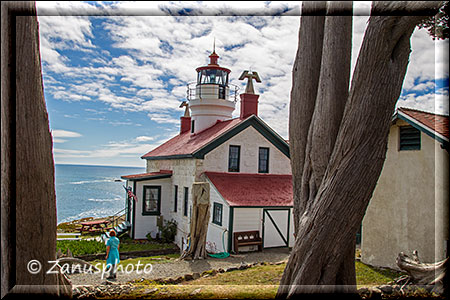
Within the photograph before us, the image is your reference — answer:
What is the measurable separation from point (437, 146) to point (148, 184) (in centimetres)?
1354

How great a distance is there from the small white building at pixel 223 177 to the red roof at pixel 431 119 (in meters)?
6.86

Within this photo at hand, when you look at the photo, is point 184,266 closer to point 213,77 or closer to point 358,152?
point 358,152

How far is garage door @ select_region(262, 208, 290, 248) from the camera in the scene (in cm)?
1371

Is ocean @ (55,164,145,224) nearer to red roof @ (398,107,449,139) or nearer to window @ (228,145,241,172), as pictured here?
window @ (228,145,241,172)

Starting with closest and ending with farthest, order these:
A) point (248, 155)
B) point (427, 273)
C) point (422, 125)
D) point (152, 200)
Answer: point (427, 273) < point (422, 125) < point (248, 155) < point (152, 200)

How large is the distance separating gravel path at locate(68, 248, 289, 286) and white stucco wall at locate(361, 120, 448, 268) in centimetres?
384

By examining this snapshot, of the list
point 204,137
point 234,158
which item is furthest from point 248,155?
point 204,137

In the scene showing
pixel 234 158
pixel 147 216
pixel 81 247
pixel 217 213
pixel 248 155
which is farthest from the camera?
pixel 147 216

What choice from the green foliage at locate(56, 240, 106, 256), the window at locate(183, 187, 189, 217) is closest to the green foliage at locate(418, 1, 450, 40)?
the window at locate(183, 187, 189, 217)

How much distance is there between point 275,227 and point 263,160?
4.01 metres

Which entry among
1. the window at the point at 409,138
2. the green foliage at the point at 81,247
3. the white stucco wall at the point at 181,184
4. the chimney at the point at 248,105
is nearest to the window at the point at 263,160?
the chimney at the point at 248,105

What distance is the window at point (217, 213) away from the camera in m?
13.9

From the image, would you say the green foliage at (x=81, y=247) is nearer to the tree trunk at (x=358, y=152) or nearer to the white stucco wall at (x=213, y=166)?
the white stucco wall at (x=213, y=166)

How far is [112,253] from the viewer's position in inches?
308
